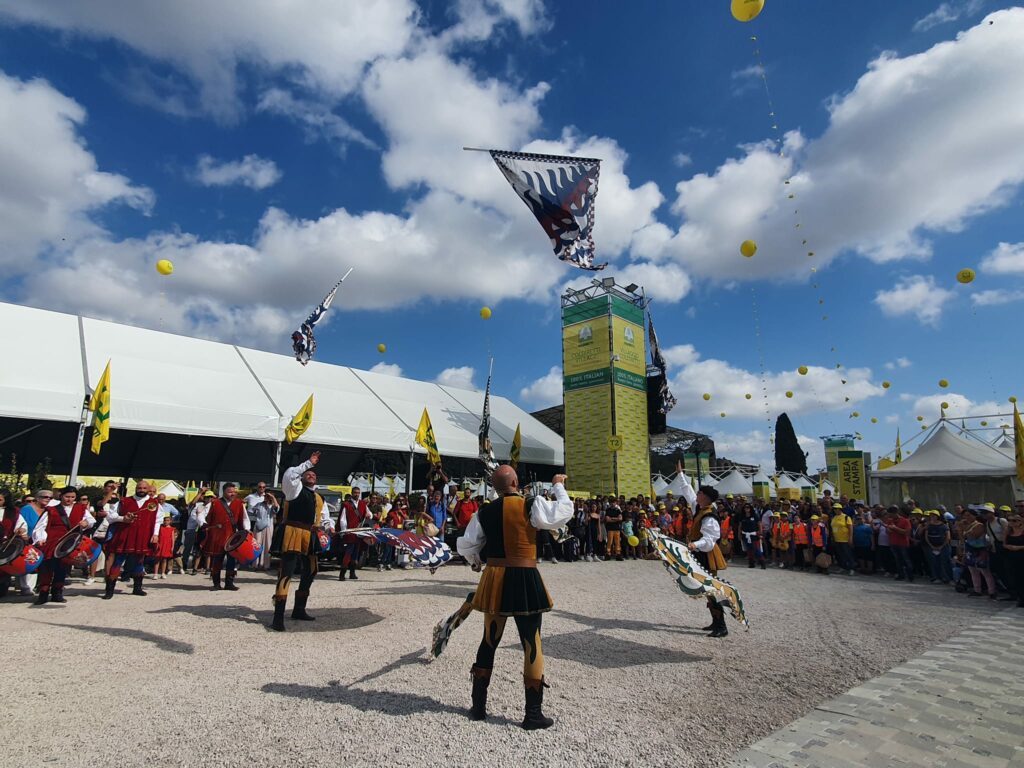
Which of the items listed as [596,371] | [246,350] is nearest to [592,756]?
[246,350]

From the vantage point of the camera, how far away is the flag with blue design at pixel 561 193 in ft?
28.5

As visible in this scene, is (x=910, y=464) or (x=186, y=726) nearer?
(x=186, y=726)

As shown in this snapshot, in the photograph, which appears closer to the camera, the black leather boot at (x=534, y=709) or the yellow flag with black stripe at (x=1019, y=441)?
the black leather boot at (x=534, y=709)

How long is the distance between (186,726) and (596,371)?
2491 centimetres

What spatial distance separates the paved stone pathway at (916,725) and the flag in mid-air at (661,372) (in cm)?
2316

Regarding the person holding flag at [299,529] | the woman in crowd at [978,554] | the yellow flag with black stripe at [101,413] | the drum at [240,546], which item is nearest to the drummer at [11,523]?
the drum at [240,546]

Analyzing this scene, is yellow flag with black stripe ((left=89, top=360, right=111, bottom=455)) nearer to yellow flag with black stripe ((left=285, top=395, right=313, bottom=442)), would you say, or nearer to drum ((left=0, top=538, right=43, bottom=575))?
yellow flag with black stripe ((left=285, top=395, right=313, bottom=442))

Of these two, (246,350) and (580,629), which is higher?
(246,350)

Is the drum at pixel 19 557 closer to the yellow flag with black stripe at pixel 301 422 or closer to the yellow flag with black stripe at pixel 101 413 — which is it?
the yellow flag with black stripe at pixel 101 413

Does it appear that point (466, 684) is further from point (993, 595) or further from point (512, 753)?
point (993, 595)

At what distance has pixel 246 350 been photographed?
21250 mm

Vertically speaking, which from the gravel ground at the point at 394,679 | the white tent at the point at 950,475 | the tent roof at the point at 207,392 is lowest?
the gravel ground at the point at 394,679

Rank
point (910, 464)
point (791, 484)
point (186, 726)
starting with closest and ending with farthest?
point (186, 726), point (910, 464), point (791, 484)

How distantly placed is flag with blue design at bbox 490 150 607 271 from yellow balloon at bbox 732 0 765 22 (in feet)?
9.07
